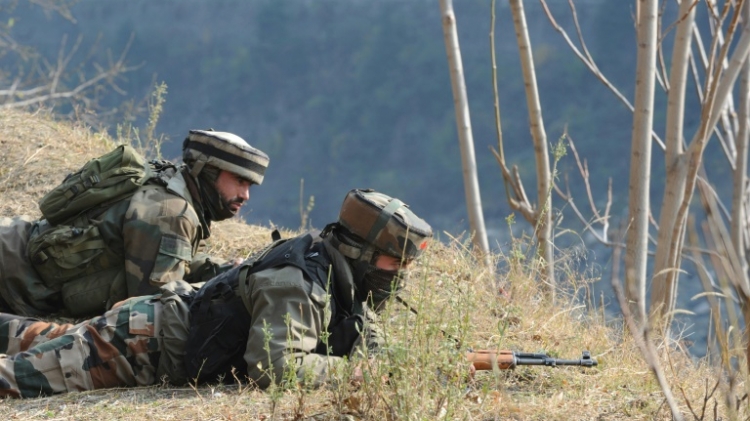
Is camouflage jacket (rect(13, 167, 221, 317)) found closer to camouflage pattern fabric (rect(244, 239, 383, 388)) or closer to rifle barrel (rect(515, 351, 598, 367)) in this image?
camouflage pattern fabric (rect(244, 239, 383, 388))

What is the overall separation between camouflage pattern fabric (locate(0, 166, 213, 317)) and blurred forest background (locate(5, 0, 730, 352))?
30667 millimetres

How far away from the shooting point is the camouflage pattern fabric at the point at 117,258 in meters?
6.07

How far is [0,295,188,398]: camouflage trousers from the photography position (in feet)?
16.8

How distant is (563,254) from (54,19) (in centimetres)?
4213

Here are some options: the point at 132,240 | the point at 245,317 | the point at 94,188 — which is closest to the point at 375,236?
the point at 245,317

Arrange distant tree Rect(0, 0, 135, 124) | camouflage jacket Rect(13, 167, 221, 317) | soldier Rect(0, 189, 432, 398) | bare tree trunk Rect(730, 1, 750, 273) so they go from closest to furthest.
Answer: soldier Rect(0, 189, 432, 398), camouflage jacket Rect(13, 167, 221, 317), bare tree trunk Rect(730, 1, 750, 273), distant tree Rect(0, 0, 135, 124)

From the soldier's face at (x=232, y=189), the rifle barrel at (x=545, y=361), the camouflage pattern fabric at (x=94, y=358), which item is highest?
the soldier's face at (x=232, y=189)

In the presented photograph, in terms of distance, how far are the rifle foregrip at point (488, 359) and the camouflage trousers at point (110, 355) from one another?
1.43m

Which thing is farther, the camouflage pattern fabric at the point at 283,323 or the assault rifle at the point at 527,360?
the assault rifle at the point at 527,360

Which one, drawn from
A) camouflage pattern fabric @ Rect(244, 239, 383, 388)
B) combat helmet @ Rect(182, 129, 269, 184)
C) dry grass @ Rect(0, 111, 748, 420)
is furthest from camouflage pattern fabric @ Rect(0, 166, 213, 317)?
camouflage pattern fabric @ Rect(244, 239, 383, 388)

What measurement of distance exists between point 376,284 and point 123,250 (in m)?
1.83

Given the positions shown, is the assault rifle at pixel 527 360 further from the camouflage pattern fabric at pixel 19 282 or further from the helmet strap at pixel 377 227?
the camouflage pattern fabric at pixel 19 282

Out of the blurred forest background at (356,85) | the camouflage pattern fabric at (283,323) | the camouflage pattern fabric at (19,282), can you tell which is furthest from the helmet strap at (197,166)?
the blurred forest background at (356,85)

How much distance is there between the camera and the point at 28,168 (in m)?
8.59
